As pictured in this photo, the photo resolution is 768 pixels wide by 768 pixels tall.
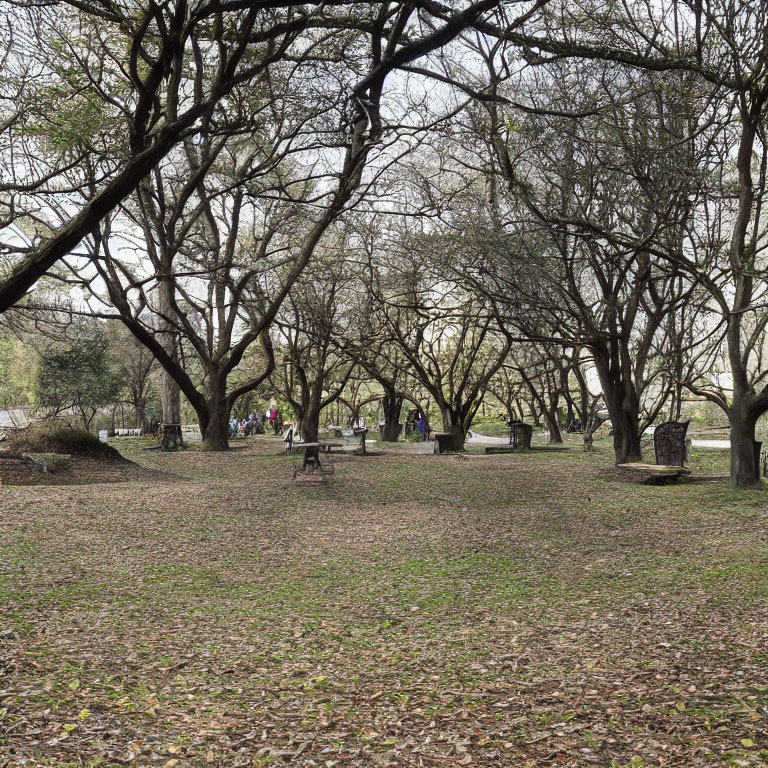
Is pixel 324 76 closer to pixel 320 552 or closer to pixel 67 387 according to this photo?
pixel 320 552

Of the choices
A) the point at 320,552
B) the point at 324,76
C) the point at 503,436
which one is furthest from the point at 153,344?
the point at 503,436

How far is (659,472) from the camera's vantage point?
1317 centimetres

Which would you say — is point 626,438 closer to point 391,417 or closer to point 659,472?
point 659,472

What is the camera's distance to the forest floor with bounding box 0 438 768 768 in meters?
3.47

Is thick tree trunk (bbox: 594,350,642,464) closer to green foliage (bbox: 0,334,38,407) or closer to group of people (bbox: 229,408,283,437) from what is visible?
group of people (bbox: 229,408,283,437)

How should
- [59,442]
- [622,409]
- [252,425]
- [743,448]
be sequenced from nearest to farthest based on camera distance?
1. [743,448]
2. [59,442]
3. [622,409]
4. [252,425]

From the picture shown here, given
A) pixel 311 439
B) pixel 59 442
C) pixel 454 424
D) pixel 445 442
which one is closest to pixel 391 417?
pixel 454 424

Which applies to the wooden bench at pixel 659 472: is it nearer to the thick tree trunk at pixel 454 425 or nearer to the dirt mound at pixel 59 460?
the thick tree trunk at pixel 454 425

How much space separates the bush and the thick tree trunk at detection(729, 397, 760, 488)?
1285cm

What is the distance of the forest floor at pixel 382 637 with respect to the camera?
3471mm

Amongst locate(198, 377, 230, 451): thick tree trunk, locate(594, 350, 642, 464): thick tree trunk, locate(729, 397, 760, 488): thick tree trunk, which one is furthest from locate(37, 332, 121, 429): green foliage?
locate(729, 397, 760, 488): thick tree trunk

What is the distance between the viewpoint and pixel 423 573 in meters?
6.97

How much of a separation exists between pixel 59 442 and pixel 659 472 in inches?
498

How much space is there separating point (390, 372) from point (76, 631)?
2720cm
